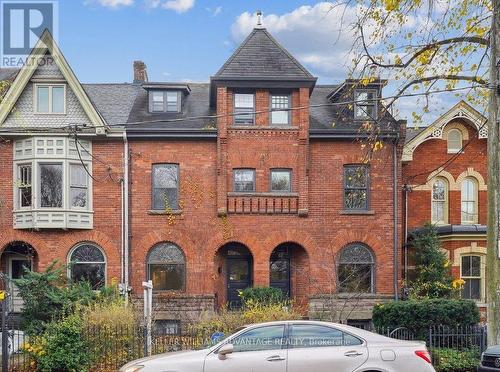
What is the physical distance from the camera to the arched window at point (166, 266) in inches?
899

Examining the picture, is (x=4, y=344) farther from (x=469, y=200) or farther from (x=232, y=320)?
(x=469, y=200)

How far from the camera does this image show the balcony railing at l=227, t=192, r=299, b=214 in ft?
74.2

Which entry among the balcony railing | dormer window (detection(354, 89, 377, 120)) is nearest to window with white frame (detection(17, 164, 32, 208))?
the balcony railing

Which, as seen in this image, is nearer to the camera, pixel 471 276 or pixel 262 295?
pixel 262 295

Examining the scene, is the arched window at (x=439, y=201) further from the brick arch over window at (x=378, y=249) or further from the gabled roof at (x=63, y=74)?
the gabled roof at (x=63, y=74)

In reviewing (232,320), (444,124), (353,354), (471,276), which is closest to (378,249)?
(471,276)

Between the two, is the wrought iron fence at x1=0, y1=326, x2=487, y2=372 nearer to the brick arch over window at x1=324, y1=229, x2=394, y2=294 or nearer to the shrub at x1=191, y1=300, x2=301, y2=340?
the shrub at x1=191, y1=300, x2=301, y2=340

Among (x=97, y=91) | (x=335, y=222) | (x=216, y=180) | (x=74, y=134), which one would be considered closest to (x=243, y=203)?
(x=216, y=180)

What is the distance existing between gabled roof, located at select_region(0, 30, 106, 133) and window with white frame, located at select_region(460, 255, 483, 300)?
14695 mm

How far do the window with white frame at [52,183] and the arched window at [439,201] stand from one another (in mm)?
13549

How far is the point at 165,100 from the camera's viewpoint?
2416 centimetres

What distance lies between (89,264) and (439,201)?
1403 cm

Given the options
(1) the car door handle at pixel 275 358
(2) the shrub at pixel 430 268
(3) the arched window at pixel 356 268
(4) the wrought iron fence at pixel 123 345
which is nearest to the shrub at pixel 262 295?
(3) the arched window at pixel 356 268

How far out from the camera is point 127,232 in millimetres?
22594
